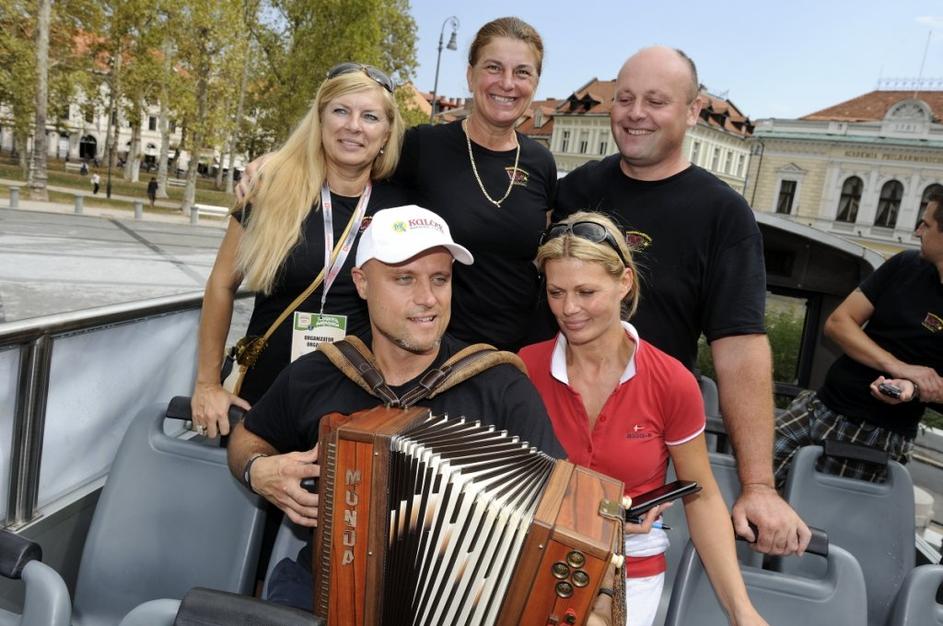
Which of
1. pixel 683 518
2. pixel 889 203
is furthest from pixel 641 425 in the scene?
pixel 889 203

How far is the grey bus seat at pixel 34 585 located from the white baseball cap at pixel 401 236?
4.06 feet

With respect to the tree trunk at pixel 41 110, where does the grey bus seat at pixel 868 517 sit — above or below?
below

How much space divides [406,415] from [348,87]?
1.67 metres

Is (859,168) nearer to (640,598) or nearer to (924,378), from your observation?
(924,378)

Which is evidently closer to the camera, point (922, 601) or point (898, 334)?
point (922, 601)

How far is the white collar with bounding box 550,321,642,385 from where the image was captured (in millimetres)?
2242

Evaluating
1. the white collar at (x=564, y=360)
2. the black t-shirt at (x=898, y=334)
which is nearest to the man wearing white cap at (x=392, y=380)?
the white collar at (x=564, y=360)

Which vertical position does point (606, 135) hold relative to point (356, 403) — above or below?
above

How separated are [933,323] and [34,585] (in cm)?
406

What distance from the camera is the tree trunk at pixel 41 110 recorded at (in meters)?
26.9

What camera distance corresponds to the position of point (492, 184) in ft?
10.3

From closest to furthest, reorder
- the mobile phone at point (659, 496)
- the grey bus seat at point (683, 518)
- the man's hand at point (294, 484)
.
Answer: the mobile phone at point (659, 496) → the man's hand at point (294, 484) → the grey bus seat at point (683, 518)

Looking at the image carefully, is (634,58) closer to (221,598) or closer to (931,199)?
(931,199)

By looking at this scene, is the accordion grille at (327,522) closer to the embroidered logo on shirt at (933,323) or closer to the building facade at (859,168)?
the embroidered logo on shirt at (933,323)
